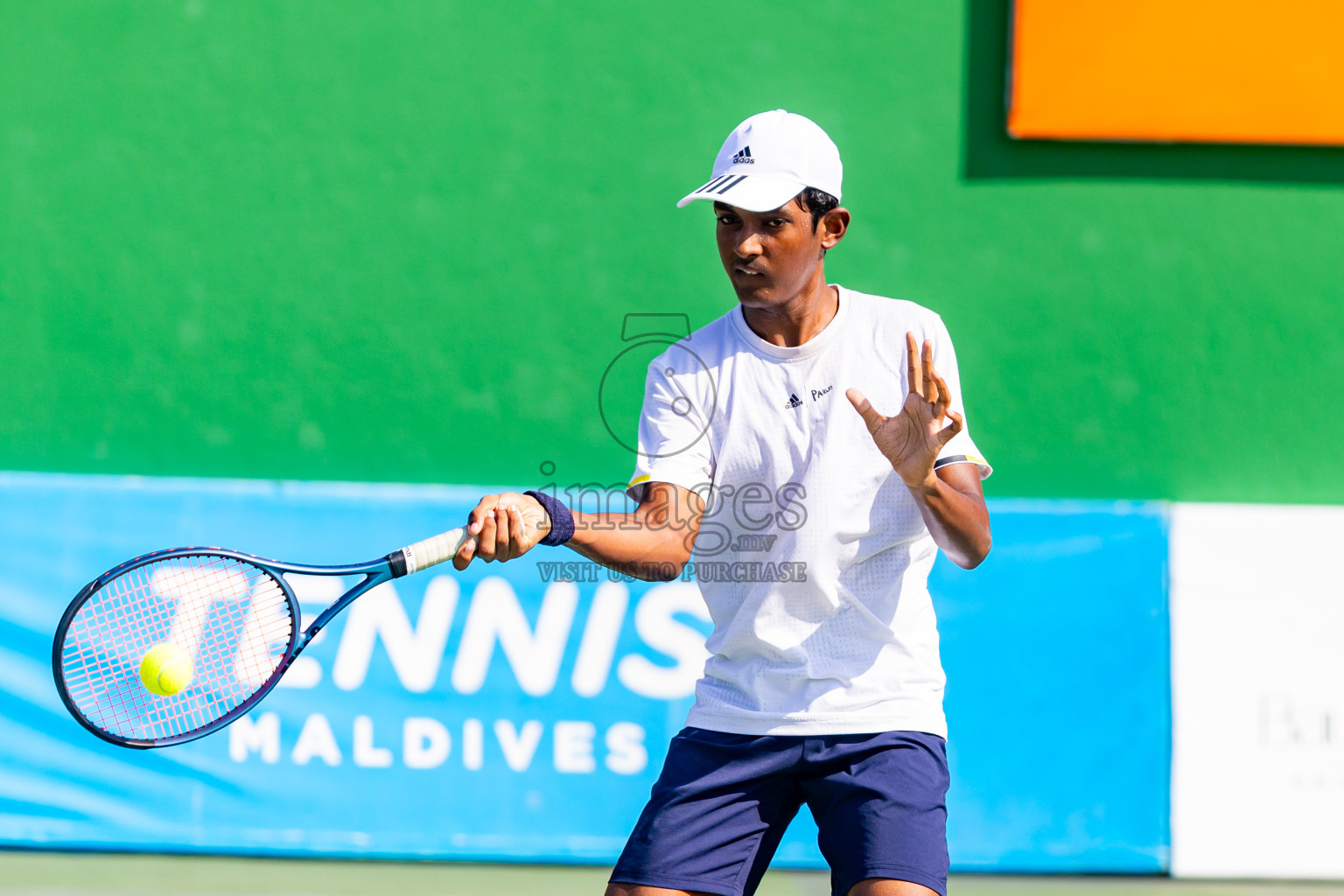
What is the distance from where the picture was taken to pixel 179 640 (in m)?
2.78

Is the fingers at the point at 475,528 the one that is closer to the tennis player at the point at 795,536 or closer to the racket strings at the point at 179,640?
the tennis player at the point at 795,536

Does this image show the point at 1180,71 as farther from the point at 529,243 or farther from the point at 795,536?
the point at 795,536

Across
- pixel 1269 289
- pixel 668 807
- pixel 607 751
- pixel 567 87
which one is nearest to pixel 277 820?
pixel 607 751

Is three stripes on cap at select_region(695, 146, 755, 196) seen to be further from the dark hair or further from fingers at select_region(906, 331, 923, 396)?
fingers at select_region(906, 331, 923, 396)

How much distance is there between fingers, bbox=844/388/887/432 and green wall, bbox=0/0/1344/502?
265cm

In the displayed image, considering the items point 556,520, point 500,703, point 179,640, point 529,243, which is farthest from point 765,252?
point 529,243

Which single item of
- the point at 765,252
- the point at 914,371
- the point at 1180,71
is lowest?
the point at 914,371

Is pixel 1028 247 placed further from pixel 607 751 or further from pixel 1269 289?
pixel 607 751

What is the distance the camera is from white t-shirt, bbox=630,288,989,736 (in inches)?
84.1

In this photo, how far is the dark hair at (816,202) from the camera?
2279 millimetres

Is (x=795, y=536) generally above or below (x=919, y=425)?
below

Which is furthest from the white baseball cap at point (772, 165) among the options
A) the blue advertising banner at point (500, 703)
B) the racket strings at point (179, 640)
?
the blue advertising banner at point (500, 703)

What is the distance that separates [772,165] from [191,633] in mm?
1663

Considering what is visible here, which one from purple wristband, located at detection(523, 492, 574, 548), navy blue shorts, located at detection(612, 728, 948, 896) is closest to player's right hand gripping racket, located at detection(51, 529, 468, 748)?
purple wristband, located at detection(523, 492, 574, 548)
